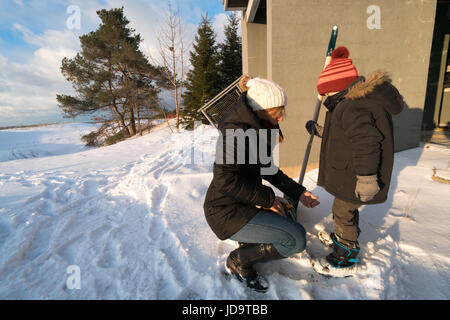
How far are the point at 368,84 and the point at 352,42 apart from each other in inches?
112

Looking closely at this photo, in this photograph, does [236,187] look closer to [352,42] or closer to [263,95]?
[263,95]

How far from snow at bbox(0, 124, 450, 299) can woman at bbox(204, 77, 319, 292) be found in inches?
8.6

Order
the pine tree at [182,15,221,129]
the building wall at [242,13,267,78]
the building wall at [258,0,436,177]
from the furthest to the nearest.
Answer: the pine tree at [182,15,221,129], the building wall at [242,13,267,78], the building wall at [258,0,436,177]

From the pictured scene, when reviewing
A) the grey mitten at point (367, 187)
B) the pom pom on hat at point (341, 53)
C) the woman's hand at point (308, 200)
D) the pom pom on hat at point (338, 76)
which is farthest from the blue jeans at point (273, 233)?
the pom pom on hat at point (341, 53)

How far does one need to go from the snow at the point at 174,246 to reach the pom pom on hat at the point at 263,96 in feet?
4.03

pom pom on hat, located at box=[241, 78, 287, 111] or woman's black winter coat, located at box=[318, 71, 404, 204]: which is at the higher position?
pom pom on hat, located at box=[241, 78, 287, 111]

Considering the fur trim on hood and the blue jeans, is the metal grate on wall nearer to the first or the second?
the fur trim on hood

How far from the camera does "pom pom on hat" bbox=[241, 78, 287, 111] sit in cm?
126

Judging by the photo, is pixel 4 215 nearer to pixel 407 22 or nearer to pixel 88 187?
pixel 88 187

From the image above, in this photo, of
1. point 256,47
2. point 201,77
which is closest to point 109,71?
point 201,77

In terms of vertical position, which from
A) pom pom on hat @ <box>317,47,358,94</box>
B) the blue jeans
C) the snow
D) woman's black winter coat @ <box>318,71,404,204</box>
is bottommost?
the snow

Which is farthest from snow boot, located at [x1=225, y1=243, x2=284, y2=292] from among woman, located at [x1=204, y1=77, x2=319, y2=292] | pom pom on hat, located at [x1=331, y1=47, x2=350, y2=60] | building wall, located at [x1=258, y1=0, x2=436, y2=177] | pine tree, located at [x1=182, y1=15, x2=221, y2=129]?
pine tree, located at [x1=182, y1=15, x2=221, y2=129]

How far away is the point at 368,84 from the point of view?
1237mm
